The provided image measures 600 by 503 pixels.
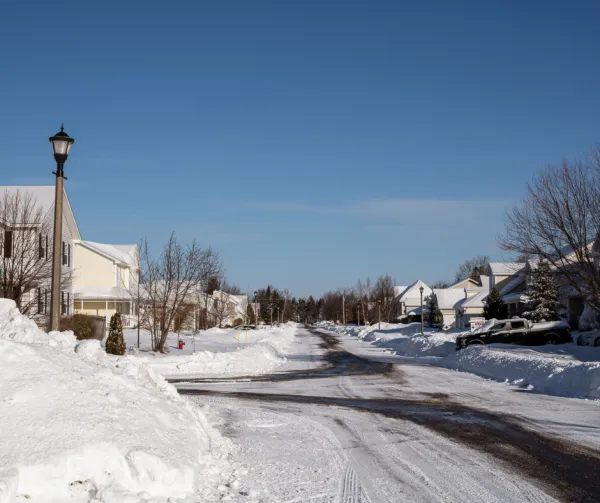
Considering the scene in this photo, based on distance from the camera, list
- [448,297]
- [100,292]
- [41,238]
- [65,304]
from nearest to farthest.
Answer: [41,238]
[65,304]
[100,292]
[448,297]

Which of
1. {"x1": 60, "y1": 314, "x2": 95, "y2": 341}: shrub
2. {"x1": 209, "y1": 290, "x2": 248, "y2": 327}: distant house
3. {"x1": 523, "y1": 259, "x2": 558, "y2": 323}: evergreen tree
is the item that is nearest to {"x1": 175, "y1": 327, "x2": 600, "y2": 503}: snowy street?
{"x1": 60, "y1": 314, "x2": 95, "y2": 341}: shrub

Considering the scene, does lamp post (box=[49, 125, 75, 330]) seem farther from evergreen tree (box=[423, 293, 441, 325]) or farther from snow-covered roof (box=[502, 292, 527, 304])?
evergreen tree (box=[423, 293, 441, 325])

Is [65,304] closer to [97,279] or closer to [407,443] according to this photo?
[97,279]

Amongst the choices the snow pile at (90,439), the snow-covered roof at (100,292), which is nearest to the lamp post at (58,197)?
the snow pile at (90,439)

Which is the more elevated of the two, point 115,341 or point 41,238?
point 41,238

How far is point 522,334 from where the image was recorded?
33.2 meters

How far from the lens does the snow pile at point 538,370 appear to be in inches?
651

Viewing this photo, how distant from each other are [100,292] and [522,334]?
31.8m

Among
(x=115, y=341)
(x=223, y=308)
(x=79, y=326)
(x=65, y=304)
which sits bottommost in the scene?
(x=115, y=341)

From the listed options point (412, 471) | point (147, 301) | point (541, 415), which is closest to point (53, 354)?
point (412, 471)

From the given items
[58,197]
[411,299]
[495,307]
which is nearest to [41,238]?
[58,197]

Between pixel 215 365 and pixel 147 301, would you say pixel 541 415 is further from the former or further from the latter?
pixel 147 301

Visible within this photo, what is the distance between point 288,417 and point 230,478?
17.1ft

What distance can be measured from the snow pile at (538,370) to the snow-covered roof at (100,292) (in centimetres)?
2953
